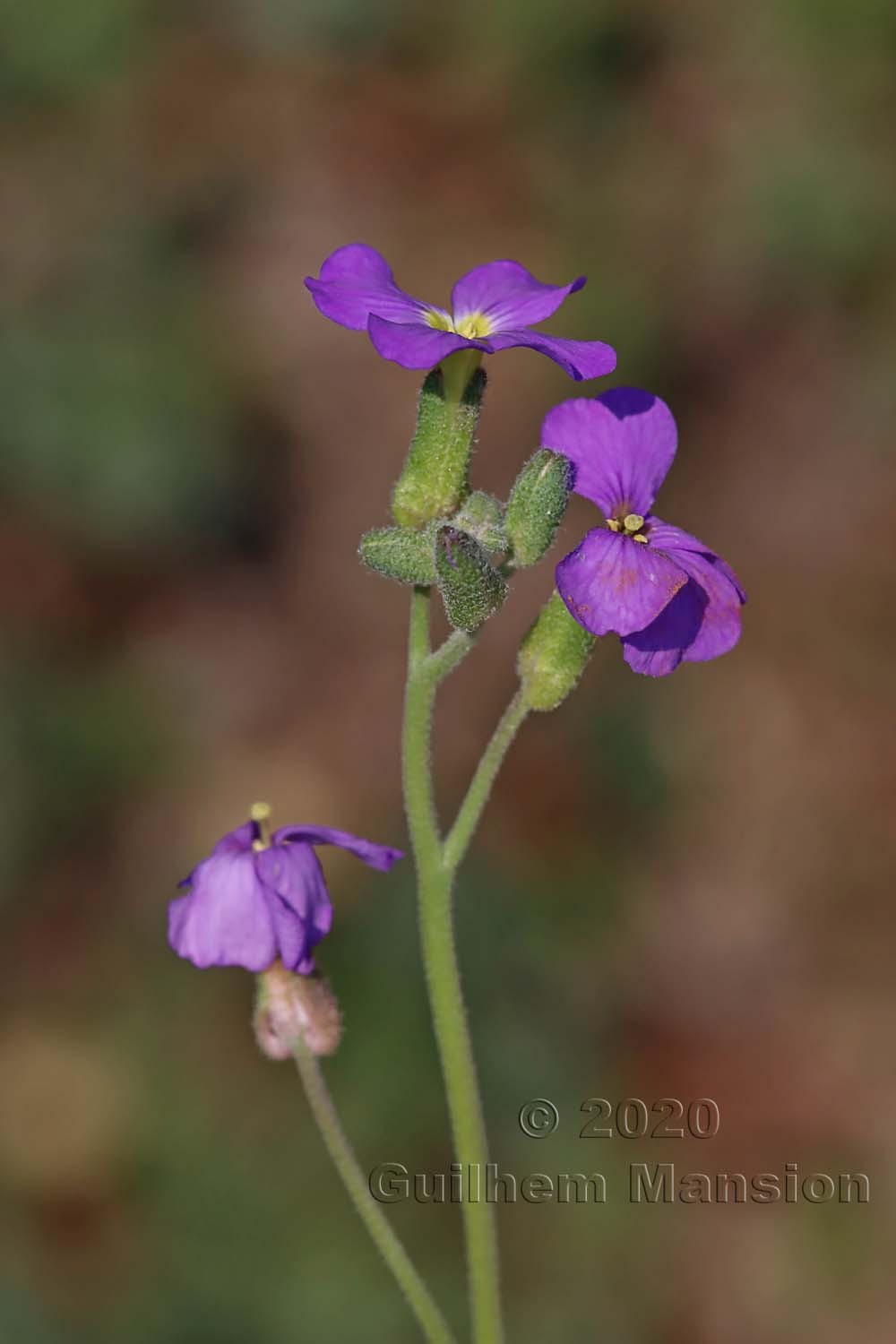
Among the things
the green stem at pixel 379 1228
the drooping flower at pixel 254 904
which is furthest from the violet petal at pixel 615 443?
the green stem at pixel 379 1228

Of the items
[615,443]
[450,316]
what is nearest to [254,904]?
[615,443]

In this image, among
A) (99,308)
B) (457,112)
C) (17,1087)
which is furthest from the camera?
(457,112)

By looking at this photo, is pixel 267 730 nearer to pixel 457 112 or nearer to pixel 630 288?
pixel 630 288

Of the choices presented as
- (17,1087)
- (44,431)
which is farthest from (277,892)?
(44,431)

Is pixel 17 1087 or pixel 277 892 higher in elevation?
pixel 17 1087

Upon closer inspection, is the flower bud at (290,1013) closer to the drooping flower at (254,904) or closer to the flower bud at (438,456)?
the drooping flower at (254,904)

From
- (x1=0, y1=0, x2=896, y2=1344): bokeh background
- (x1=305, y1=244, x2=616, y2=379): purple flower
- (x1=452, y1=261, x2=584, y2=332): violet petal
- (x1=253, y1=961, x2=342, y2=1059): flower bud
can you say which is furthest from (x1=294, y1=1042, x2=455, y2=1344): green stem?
(x1=0, y1=0, x2=896, y2=1344): bokeh background
